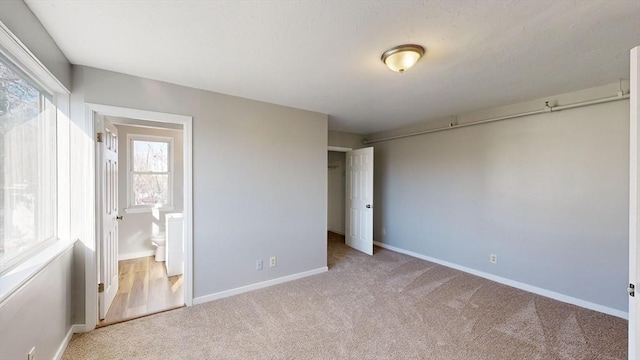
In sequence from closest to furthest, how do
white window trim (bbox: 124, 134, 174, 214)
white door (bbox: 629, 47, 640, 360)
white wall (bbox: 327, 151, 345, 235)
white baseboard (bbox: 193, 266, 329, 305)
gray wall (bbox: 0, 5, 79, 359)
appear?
white door (bbox: 629, 47, 640, 360), gray wall (bbox: 0, 5, 79, 359), white baseboard (bbox: 193, 266, 329, 305), white window trim (bbox: 124, 134, 174, 214), white wall (bbox: 327, 151, 345, 235)

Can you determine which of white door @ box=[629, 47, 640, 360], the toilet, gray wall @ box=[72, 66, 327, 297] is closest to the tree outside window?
the toilet

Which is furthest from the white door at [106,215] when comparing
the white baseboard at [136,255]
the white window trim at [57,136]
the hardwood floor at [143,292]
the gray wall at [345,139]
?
the gray wall at [345,139]

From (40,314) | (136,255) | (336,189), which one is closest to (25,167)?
(40,314)

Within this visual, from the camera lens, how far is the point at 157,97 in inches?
102

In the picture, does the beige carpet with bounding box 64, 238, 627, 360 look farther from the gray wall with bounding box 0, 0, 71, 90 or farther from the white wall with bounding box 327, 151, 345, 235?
the white wall with bounding box 327, 151, 345, 235

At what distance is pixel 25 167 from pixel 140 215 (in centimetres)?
294

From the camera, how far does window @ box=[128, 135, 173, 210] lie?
437cm

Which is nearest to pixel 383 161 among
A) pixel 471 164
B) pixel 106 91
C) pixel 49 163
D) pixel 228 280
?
pixel 471 164

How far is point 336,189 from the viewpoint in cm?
625

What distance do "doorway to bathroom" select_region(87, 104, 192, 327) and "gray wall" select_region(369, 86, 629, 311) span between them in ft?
11.8

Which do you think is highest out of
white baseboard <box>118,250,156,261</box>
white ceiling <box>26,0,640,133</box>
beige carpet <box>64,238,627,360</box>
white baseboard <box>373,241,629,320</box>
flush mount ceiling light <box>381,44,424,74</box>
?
white ceiling <box>26,0,640,133</box>

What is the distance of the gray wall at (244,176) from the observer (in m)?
2.59

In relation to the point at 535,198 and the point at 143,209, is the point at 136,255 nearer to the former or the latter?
the point at 143,209

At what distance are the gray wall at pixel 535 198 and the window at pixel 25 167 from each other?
451 centimetres
